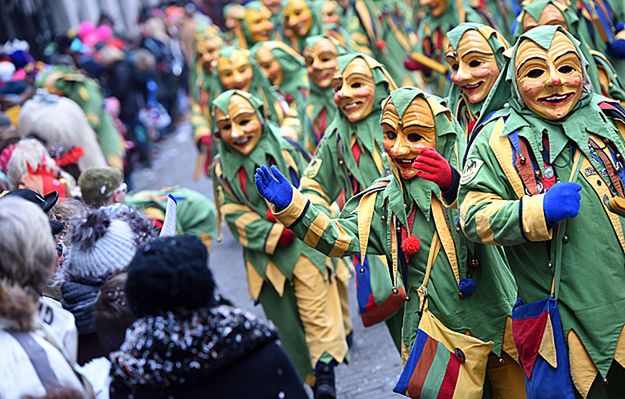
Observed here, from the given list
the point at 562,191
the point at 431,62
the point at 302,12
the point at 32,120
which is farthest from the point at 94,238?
the point at 302,12

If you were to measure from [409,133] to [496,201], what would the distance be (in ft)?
3.06

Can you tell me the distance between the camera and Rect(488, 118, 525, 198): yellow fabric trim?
4.81 metres

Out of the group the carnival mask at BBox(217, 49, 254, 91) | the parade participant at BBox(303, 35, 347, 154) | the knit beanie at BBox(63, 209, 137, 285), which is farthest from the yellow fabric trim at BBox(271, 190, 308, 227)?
the carnival mask at BBox(217, 49, 254, 91)

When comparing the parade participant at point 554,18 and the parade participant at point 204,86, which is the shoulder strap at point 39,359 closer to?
the parade participant at point 554,18

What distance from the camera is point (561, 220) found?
467 cm

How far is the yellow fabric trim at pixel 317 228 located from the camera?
548 cm

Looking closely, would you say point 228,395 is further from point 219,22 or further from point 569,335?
point 219,22

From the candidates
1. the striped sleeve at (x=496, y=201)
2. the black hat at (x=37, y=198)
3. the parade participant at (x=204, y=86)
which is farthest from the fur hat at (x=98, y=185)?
the parade participant at (x=204, y=86)

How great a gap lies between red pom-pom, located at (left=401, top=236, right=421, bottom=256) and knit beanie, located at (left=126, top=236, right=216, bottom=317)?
71.3 inches

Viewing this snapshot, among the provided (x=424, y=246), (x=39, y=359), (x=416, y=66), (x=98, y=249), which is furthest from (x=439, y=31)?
(x=39, y=359)

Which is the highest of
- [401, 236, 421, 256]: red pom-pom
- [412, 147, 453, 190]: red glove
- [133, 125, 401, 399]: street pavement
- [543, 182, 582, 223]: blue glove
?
[412, 147, 453, 190]: red glove

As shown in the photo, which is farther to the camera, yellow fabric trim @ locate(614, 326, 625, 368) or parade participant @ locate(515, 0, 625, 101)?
parade participant @ locate(515, 0, 625, 101)

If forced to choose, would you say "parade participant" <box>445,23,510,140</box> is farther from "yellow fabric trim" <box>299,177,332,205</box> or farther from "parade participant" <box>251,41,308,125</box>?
"parade participant" <box>251,41,308,125</box>

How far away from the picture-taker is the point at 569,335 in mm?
4812
